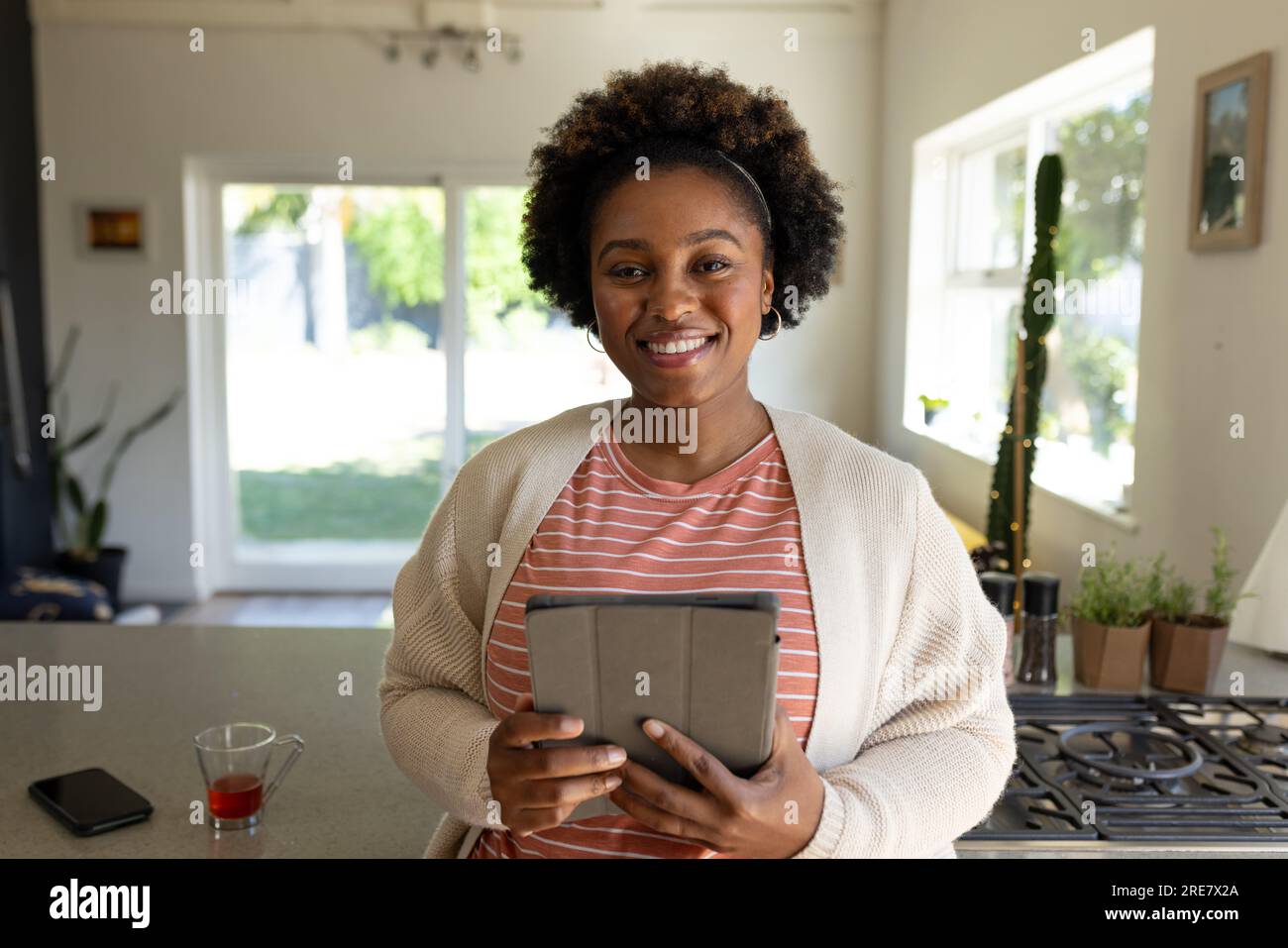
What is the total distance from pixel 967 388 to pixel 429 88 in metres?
2.66

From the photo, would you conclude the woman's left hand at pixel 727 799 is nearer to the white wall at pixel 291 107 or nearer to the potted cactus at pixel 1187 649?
the potted cactus at pixel 1187 649

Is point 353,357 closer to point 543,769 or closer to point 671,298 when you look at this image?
point 671,298

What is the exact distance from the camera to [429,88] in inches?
209

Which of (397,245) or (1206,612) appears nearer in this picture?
(1206,612)

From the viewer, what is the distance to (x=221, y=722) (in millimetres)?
1633

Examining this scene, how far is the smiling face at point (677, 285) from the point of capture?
114 cm

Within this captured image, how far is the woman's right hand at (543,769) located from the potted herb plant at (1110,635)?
1034mm

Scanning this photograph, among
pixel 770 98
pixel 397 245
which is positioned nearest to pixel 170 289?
pixel 397 245

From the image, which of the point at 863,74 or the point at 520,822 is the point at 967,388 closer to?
the point at 863,74

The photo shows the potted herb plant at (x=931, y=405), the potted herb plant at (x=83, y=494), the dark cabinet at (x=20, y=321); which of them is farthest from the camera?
the potted herb plant at (x=83, y=494)

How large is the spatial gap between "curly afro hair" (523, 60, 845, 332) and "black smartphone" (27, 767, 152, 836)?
2.44 ft

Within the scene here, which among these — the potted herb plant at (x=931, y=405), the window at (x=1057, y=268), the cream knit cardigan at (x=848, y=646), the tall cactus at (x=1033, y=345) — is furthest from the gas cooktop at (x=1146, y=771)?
the potted herb plant at (x=931, y=405)

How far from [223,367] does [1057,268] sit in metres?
3.71
